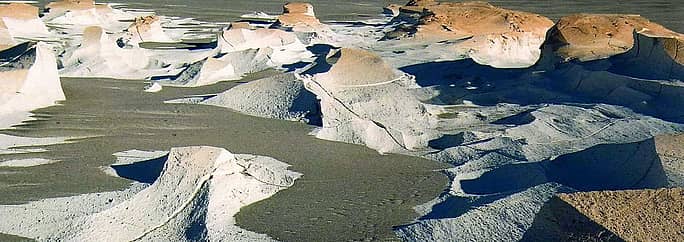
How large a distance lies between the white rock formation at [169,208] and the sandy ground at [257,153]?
155mm

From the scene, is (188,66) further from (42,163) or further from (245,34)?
(42,163)

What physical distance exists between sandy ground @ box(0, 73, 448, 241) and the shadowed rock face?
4.10 meters

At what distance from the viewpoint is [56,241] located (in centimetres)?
467

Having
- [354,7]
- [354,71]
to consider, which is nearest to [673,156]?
[354,71]

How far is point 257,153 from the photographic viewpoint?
6645 millimetres

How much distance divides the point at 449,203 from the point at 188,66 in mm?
5938

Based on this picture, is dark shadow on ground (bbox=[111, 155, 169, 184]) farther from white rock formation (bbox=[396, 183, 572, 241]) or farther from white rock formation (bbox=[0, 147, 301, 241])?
white rock formation (bbox=[396, 183, 572, 241])

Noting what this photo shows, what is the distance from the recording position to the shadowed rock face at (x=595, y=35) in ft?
33.0

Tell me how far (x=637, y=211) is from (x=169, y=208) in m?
2.71

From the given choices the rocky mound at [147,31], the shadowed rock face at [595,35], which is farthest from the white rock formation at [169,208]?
the rocky mound at [147,31]

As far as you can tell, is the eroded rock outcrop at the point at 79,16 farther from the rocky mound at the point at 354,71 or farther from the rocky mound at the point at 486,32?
the rocky mound at the point at 354,71

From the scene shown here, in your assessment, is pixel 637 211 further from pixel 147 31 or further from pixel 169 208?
pixel 147 31

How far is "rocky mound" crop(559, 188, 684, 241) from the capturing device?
143 inches

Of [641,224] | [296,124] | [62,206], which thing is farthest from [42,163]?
[641,224]
